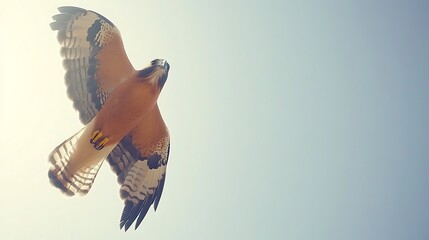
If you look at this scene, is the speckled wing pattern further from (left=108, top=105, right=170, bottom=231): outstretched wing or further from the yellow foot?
(left=108, top=105, right=170, bottom=231): outstretched wing

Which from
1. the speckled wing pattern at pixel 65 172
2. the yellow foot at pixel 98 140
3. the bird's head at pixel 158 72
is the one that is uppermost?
the bird's head at pixel 158 72

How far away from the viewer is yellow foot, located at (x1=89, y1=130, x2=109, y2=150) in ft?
27.5

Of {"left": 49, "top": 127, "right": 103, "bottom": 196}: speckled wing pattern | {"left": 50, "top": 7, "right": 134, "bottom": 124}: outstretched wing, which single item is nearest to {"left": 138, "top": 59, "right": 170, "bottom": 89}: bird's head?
{"left": 50, "top": 7, "right": 134, "bottom": 124}: outstretched wing

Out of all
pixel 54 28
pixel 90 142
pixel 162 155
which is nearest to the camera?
pixel 54 28

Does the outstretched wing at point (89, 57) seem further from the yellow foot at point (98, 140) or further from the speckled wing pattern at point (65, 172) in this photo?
the speckled wing pattern at point (65, 172)

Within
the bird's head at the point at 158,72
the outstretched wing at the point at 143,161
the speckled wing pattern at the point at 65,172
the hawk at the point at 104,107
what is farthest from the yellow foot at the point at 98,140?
the bird's head at the point at 158,72

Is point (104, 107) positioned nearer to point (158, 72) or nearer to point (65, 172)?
point (158, 72)

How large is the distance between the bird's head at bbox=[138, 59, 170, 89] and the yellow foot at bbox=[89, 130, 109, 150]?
113 cm

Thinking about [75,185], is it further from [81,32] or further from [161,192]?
[81,32]

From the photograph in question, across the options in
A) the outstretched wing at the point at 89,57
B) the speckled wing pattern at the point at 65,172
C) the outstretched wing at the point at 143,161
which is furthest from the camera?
the outstretched wing at the point at 143,161

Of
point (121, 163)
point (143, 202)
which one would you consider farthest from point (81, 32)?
point (143, 202)

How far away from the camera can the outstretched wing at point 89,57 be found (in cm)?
801

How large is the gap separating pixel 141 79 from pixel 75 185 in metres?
1.97

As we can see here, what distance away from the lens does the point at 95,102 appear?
8523mm
